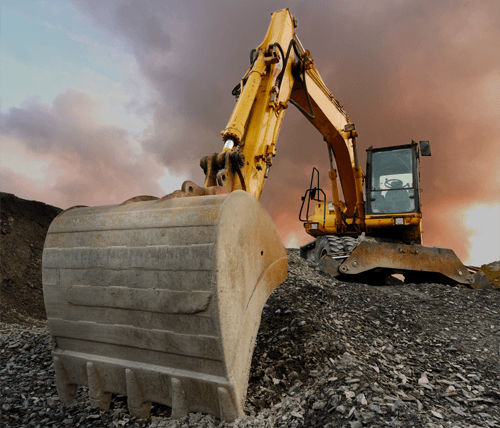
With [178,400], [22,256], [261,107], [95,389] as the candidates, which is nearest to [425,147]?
[261,107]

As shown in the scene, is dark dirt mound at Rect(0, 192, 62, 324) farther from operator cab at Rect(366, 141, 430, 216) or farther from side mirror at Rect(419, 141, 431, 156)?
side mirror at Rect(419, 141, 431, 156)

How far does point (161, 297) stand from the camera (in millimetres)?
1951

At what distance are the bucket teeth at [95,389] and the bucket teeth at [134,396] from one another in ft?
0.78

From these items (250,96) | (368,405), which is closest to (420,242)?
(250,96)

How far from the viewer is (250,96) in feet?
11.5

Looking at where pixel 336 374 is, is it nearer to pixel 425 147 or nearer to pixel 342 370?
pixel 342 370

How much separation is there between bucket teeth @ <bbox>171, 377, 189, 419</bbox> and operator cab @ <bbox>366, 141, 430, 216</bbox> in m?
6.02

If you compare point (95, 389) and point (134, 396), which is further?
point (95, 389)

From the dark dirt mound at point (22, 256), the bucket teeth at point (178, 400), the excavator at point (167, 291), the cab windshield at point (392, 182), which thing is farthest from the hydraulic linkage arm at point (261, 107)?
the dark dirt mound at point (22, 256)

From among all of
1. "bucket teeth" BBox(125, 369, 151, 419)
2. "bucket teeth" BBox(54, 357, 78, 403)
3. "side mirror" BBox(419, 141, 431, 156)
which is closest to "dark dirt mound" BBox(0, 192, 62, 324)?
"bucket teeth" BBox(54, 357, 78, 403)

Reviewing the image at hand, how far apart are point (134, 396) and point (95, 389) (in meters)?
0.33

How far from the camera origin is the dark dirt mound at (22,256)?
5816 millimetres

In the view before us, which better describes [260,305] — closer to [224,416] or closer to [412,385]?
[224,416]

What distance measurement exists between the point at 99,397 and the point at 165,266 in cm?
102
